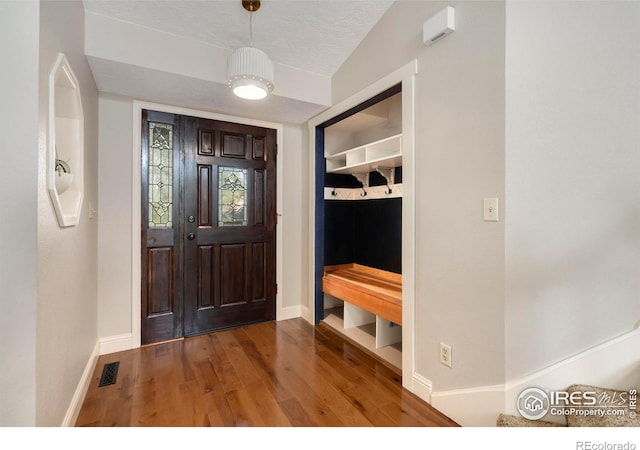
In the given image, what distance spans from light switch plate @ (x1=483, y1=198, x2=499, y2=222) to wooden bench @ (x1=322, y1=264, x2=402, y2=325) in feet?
3.18

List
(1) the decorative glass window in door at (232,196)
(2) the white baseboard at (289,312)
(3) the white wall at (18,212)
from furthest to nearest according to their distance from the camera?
(2) the white baseboard at (289,312) → (1) the decorative glass window in door at (232,196) → (3) the white wall at (18,212)

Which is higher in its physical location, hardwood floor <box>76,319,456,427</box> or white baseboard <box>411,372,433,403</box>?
white baseboard <box>411,372,433,403</box>

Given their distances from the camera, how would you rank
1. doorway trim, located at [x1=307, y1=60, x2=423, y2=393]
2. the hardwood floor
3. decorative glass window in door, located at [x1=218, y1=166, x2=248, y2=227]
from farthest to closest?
decorative glass window in door, located at [x1=218, y1=166, x2=248, y2=227]
doorway trim, located at [x1=307, y1=60, x2=423, y2=393]
the hardwood floor

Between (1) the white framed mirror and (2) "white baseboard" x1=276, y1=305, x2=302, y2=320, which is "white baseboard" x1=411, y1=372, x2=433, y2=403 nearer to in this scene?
(2) "white baseboard" x1=276, y1=305, x2=302, y2=320

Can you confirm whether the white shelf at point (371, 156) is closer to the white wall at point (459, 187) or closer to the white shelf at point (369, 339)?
the white wall at point (459, 187)

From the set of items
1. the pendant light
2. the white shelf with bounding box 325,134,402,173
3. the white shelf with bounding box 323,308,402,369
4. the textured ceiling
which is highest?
the textured ceiling

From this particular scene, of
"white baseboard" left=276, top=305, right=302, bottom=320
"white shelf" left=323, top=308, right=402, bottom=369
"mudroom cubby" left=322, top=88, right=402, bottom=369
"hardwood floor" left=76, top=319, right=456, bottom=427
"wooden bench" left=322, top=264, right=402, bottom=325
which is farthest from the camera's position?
"white baseboard" left=276, top=305, right=302, bottom=320

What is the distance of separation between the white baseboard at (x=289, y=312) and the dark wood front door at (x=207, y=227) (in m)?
0.10

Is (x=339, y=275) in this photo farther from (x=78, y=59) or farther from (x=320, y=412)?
(x=78, y=59)

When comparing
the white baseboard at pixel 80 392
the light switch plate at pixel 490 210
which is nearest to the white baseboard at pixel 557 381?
the light switch plate at pixel 490 210

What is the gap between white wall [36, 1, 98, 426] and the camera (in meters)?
1.18

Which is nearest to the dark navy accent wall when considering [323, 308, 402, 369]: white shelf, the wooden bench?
the wooden bench

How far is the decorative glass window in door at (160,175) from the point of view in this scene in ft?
8.65

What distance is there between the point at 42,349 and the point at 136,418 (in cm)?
79
